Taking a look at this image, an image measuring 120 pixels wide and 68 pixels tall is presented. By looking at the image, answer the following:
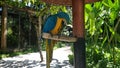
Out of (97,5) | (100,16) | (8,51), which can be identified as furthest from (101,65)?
(8,51)

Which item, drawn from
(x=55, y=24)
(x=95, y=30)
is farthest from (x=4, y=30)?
(x=55, y=24)

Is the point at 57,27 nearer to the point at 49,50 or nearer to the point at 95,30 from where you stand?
the point at 49,50

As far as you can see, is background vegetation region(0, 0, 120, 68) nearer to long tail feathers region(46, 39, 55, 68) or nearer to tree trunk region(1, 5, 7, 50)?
tree trunk region(1, 5, 7, 50)

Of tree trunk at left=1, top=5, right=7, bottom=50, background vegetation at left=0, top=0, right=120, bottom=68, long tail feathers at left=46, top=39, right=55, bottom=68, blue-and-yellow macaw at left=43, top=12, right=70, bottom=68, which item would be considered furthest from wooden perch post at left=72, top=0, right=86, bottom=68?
tree trunk at left=1, top=5, right=7, bottom=50

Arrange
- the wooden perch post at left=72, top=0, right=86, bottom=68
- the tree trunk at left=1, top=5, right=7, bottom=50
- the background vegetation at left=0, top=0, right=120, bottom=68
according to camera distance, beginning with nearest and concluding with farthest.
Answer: the wooden perch post at left=72, top=0, right=86, bottom=68 → the background vegetation at left=0, top=0, right=120, bottom=68 → the tree trunk at left=1, top=5, right=7, bottom=50

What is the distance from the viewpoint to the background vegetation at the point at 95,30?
5.53 meters

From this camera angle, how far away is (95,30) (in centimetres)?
622

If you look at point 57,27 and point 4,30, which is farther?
point 4,30

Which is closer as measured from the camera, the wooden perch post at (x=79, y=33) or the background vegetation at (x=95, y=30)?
the wooden perch post at (x=79, y=33)

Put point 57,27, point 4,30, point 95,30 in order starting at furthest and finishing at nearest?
1. point 4,30
2. point 95,30
3. point 57,27

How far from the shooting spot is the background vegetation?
553cm

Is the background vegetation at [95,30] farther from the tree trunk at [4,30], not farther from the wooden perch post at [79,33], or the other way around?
the wooden perch post at [79,33]

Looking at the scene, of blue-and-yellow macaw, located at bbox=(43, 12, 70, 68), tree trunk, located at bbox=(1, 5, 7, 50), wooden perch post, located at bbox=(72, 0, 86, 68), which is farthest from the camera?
tree trunk, located at bbox=(1, 5, 7, 50)

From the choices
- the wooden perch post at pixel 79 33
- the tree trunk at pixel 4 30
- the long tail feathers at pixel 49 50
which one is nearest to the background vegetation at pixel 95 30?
the tree trunk at pixel 4 30
